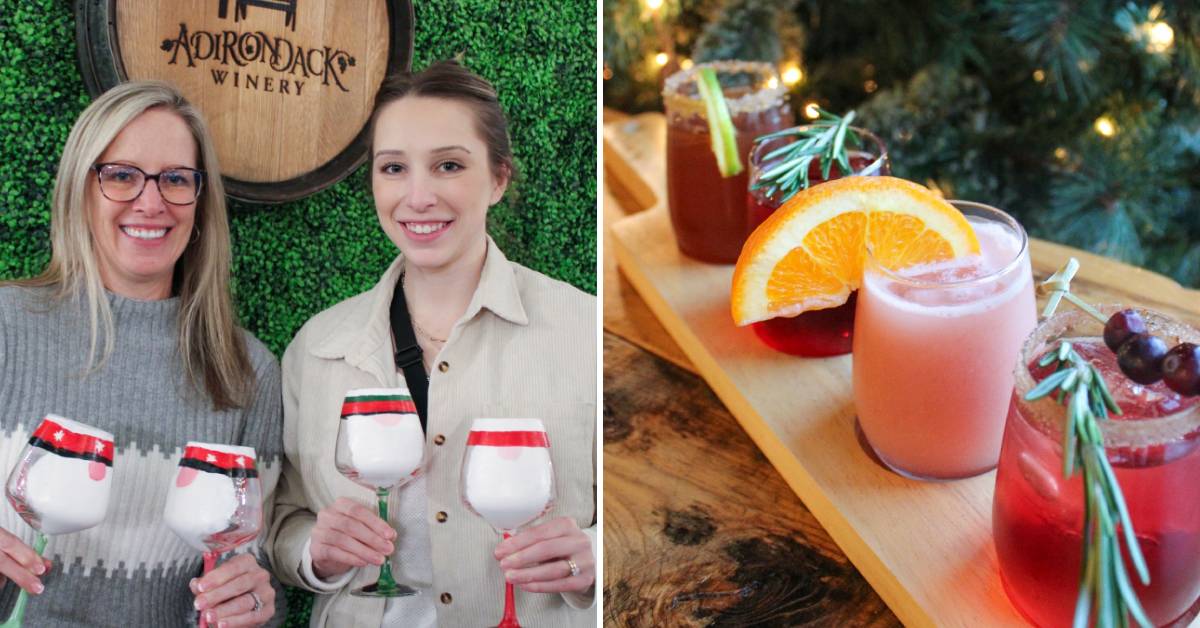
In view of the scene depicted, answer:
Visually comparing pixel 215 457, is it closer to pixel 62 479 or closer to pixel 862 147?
pixel 62 479

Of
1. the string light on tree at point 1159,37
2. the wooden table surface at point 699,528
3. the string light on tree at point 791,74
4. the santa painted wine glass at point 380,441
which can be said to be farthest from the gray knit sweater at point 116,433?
the string light on tree at point 1159,37

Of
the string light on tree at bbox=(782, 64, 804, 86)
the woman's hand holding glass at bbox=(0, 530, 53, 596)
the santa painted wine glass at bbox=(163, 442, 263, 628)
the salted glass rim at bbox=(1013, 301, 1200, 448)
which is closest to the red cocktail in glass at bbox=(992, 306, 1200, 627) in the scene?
the salted glass rim at bbox=(1013, 301, 1200, 448)

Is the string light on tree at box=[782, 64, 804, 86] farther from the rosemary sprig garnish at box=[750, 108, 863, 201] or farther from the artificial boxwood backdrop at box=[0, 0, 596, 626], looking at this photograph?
the artificial boxwood backdrop at box=[0, 0, 596, 626]

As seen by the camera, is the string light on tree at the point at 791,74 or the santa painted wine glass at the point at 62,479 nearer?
the santa painted wine glass at the point at 62,479

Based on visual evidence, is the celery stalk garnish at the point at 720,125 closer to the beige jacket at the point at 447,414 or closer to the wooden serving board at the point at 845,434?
the wooden serving board at the point at 845,434

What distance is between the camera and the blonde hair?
0.79 meters

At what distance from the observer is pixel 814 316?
109cm

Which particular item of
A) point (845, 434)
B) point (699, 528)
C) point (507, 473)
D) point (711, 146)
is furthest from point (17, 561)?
point (711, 146)

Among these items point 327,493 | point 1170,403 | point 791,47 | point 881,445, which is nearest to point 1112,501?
point 1170,403

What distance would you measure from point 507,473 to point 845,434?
38 centimetres

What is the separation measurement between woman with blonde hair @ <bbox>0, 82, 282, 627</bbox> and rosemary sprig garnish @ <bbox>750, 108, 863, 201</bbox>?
530mm

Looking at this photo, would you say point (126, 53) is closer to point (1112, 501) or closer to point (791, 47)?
point (1112, 501)

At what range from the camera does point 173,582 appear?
0.80 metres

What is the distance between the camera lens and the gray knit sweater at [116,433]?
782 millimetres
